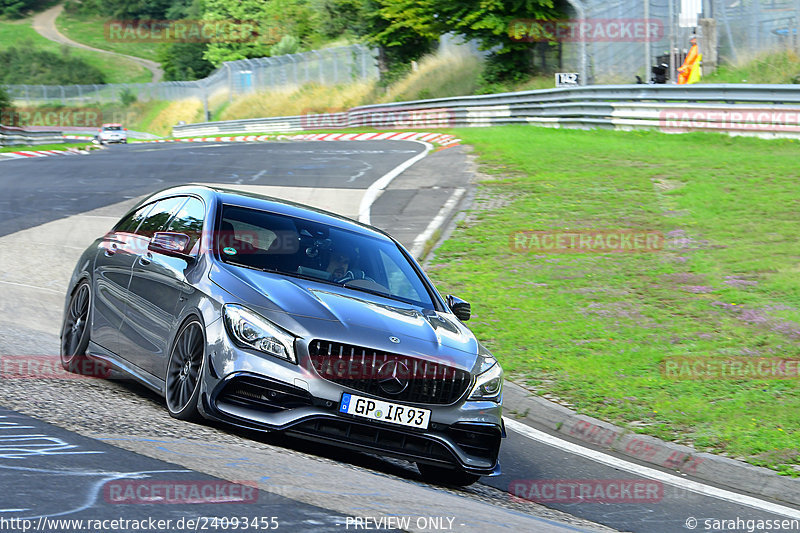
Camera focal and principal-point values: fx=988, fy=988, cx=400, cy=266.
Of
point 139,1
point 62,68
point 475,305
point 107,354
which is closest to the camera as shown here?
point 107,354

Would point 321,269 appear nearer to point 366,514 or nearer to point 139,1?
point 366,514

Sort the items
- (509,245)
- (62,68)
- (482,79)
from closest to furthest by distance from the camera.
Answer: (509,245) < (482,79) < (62,68)

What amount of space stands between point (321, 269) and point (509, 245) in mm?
7797

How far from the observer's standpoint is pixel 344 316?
5.93m

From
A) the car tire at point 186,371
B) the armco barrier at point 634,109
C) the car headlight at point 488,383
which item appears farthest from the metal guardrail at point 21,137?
the car headlight at point 488,383

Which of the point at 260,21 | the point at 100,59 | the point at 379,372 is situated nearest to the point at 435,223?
the point at 379,372

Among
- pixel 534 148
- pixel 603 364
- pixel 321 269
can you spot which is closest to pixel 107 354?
pixel 321 269

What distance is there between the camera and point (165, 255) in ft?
22.8

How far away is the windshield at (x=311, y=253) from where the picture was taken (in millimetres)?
6684

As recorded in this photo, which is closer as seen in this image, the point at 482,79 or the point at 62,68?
the point at 482,79

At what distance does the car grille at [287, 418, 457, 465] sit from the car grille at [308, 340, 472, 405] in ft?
0.67

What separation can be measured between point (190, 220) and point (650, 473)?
148 inches

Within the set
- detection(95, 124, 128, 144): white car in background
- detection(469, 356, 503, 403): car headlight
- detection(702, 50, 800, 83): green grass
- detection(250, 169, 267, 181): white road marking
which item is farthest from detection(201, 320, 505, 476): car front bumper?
detection(95, 124, 128, 144): white car in background

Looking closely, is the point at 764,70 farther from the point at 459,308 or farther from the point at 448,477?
the point at 448,477
